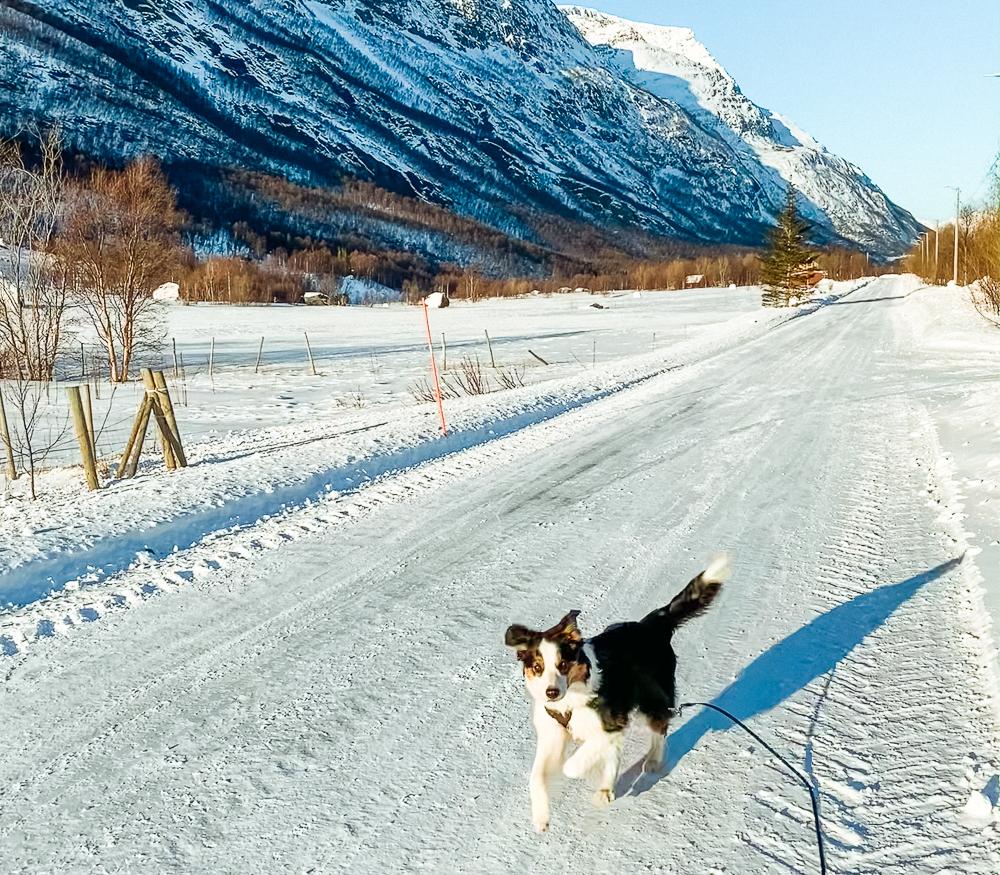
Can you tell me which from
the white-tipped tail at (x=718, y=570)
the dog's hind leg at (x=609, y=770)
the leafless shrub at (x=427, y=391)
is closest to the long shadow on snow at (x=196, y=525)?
the dog's hind leg at (x=609, y=770)

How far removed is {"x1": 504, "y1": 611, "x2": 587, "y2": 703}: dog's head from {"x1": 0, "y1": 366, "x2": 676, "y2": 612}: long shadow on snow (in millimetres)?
4544

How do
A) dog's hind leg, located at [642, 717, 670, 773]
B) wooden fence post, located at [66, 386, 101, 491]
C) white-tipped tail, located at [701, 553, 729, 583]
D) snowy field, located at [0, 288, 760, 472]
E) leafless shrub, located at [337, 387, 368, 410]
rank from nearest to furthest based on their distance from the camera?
dog's hind leg, located at [642, 717, 670, 773] < white-tipped tail, located at [701, 553, 729, 583] < wooden fence post, located at [66, 386, 101, 491] < snowy field, located at [0, 288, 760, 472] < leafless shrub, located at [337, 387, 368, 410]

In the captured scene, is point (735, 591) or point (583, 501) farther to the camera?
point (583, 501)

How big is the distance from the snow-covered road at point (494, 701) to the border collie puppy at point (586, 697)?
0.22 m


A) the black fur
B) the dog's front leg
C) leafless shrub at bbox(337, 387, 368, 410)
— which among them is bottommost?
leafless shrub at bbox(337, 387, 368, 410)

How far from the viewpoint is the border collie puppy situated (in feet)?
9.59

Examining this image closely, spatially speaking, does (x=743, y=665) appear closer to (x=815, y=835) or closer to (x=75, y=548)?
(x=815, y=835)

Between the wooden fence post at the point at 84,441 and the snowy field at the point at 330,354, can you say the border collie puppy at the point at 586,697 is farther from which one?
the snowy field at the point at 330,354

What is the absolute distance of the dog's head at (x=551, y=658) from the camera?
113 inches

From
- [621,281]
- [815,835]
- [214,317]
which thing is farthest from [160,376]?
[621,281]

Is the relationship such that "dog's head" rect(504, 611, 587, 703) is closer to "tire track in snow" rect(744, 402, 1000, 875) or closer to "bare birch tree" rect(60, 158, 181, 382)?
"tire track in snow" rect(744, 402, 1000, 875)

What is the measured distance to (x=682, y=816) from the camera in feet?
10.4

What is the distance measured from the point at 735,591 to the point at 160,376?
825 centimetres

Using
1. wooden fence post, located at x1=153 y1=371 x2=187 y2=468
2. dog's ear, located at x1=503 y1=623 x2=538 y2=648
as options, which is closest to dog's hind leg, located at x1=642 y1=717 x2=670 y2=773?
dog's ear, located at x1=503 y1=623 x2=538 y2=648
